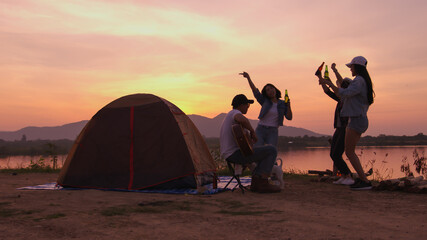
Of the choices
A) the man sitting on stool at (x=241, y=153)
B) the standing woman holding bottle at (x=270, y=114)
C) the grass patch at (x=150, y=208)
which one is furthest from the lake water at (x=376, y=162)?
the grass patch at (x=150, y=208)

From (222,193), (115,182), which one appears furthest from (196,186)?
(115,182)

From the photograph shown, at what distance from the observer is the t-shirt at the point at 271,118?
7.38m

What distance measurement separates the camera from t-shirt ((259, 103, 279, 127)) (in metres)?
7.38

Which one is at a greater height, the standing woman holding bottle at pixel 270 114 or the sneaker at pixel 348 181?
the standing woman holding bottle at pixel 270 114

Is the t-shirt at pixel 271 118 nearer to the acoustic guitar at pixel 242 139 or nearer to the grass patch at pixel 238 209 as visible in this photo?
the acoustic guitar at pixel 242 139

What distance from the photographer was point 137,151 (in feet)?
23.8

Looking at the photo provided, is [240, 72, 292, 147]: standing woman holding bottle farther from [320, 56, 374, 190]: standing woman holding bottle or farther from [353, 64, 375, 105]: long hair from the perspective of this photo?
[353, 64, 375, 105]: long hair

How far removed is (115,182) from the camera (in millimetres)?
7141

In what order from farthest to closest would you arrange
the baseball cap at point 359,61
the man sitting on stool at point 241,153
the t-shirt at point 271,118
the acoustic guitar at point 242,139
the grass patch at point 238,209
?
the t-shirt at point 271,118 < the baseball cap at point 359,61 < the man sitting on stool at point 241,153 < the acoustic guitar at point 242,139 < the grass patch at point 238,209

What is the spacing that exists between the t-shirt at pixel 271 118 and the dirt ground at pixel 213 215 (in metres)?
1.39

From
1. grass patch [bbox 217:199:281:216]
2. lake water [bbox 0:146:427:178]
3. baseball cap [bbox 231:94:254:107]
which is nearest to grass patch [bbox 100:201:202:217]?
grass patch [bbox 217:199:281:216]

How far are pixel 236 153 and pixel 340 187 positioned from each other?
233cm

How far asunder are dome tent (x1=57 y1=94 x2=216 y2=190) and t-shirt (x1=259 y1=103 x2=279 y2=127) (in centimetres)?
140

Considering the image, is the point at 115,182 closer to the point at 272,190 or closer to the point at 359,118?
the point at 272,190
